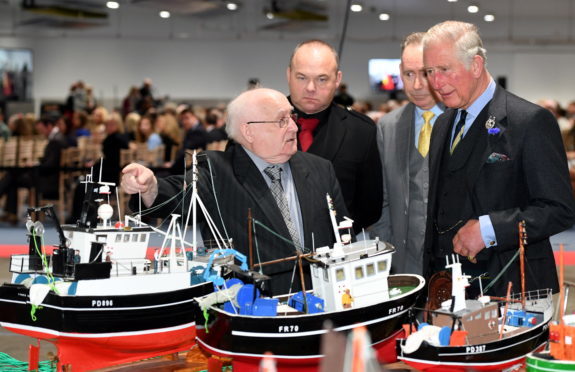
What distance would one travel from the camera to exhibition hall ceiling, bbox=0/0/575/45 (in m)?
26.1

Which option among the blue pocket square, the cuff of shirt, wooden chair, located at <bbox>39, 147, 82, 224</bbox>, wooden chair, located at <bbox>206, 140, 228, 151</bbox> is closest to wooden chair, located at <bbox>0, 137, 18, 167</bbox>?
wooden chair, located at <bbox>39, 147, 82, 224</bbox>

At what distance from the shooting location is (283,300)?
3.70m

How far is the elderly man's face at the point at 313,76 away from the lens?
194 inches

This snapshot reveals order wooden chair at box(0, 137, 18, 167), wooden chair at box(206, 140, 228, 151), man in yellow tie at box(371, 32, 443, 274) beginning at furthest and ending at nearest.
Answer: wooden chair at box(0, 137, 18, 167), wooden chair at box(206, 140, 228, 151), man in yellow tie at box(371, 32, 443, 274)

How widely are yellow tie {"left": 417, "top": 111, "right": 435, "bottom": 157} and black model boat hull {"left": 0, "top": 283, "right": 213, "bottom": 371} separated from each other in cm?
160

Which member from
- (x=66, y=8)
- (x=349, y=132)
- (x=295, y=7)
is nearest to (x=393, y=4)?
(x=295, y=7)

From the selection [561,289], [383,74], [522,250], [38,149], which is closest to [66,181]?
[38,149]

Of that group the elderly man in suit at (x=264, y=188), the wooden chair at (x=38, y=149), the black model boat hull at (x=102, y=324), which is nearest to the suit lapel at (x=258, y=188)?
the elderly man in suit at (x=264, y=188)

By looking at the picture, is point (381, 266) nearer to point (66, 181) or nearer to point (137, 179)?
point (137, 179)

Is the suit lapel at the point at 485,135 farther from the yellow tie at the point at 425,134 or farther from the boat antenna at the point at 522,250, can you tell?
the yellow tie at the point at 425,134

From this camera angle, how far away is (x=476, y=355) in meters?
2.98

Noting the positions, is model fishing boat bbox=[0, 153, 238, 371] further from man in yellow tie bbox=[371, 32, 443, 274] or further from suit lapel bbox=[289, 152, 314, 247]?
man in yellow tie bbox=[371, 32, 443, 274]

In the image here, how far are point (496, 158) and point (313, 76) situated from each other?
162 centimetres

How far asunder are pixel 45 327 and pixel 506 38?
26.6 m
